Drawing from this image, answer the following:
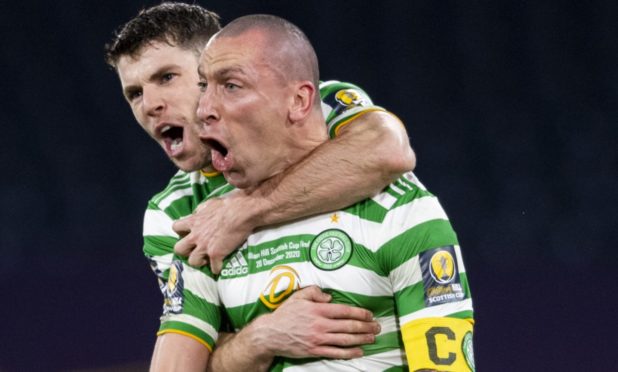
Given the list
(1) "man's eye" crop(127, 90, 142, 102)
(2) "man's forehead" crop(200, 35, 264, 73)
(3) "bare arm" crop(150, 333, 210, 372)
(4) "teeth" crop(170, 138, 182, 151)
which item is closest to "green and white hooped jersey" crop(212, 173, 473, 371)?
(3) "bare arm" crop(150, 333, 210, 372)

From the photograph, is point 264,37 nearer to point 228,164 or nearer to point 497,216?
point 228,164

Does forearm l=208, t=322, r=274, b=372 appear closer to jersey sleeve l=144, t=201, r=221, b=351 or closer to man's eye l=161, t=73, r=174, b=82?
jersey sleeve l=144, t=201, r=221, b=351

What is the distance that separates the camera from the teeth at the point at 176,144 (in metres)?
2.46

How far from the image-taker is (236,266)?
2057mm

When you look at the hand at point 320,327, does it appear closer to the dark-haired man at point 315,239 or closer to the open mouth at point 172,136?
the dark-haired man at point 315,239

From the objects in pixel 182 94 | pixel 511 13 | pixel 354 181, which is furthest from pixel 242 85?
pixel 511 13

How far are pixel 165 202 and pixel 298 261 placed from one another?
61 cm

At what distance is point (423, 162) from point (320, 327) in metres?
2.38

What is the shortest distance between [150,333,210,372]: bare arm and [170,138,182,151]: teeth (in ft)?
1.73

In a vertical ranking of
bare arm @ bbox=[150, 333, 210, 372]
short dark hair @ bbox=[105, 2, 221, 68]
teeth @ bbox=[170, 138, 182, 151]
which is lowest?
bare arm @ bbox=[150, 333, 210, 372]

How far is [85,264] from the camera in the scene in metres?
4.24

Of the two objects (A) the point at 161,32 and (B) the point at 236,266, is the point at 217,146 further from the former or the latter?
(A) the point at 161,32

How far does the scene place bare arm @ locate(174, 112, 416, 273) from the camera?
200 centimetres

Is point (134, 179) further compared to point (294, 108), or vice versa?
point (134, 179)
